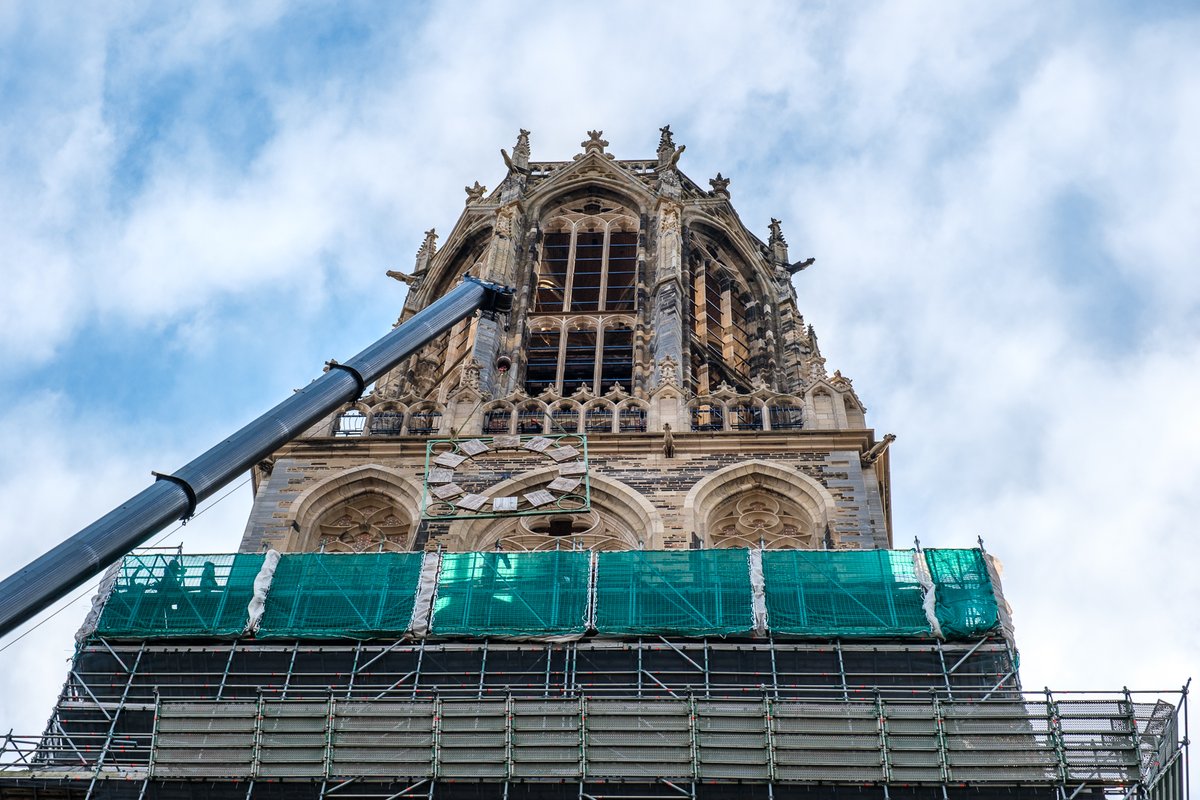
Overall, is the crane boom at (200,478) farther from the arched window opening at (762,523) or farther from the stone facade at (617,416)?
the arched window opening at (762,523)

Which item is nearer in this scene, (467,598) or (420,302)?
(467,598)

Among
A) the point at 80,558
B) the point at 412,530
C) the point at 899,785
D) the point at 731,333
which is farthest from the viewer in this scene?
the point at 731,333

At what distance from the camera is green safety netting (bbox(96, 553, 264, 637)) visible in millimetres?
29797

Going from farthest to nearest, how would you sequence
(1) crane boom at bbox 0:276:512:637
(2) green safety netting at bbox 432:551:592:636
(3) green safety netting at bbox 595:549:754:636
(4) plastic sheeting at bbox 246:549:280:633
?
(4) plastic sheeting at bbox 246:549:280:633 → (2) green safety netting at bbox 432:551:592:636 → (3) green safety netting at bbox 595:549:754:636 → (1) crane boom at bbox 0:276:512:637

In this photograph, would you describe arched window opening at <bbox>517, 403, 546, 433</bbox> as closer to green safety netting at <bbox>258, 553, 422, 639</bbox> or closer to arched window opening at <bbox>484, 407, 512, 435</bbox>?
arched window opening at <bbox>484, 407, 512, 435</bbox>

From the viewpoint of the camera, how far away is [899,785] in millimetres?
25500

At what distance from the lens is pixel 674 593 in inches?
1182

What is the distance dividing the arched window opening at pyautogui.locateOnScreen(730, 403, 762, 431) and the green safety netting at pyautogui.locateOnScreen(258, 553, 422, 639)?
30.0 ft

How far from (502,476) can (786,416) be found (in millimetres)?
6339

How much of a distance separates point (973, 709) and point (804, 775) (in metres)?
2.86

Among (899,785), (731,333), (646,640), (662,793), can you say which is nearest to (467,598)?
(646,640)

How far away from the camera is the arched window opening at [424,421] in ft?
124

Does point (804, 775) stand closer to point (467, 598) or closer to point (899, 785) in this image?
point (899, 785)

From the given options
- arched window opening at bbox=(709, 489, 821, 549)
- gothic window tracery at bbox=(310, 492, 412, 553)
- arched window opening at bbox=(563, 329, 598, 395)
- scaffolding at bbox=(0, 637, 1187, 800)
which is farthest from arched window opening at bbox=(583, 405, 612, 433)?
scaffolding at bbox=(0, 637, 1187, 800)
